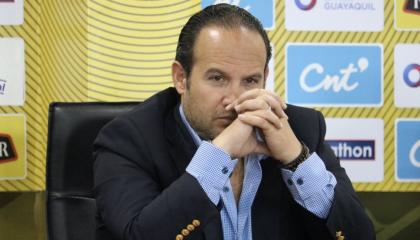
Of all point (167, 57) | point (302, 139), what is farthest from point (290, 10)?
point (302, 139)

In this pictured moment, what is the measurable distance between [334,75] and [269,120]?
1.37 meters

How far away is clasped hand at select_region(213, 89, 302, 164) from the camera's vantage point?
1.56 metres

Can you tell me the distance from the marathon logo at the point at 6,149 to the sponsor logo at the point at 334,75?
1259 mm

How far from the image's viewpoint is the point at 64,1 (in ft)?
9.12

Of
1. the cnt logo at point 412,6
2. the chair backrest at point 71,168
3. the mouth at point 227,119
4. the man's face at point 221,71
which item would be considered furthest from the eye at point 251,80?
the cnt logo at point 412,6

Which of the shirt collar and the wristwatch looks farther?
the shirt collar

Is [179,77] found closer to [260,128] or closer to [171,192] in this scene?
[260,128]

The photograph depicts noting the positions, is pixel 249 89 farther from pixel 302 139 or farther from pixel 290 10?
pixel 290 10

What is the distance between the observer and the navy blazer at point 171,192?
145 centimetres

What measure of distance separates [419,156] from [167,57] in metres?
1.26

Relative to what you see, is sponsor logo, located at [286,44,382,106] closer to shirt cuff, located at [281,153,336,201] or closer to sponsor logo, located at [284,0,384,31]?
sponsor logo, located at [284,0,384,31]

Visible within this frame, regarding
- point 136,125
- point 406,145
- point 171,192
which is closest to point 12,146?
point 136,125

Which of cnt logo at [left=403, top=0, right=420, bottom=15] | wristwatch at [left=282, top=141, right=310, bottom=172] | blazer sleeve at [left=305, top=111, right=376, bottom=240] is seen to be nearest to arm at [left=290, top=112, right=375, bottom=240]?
blazer sleeve at [left=305, top=111, right=376, bottom=240]

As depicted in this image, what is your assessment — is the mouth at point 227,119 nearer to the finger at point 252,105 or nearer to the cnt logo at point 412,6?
the finger at point 252,105
